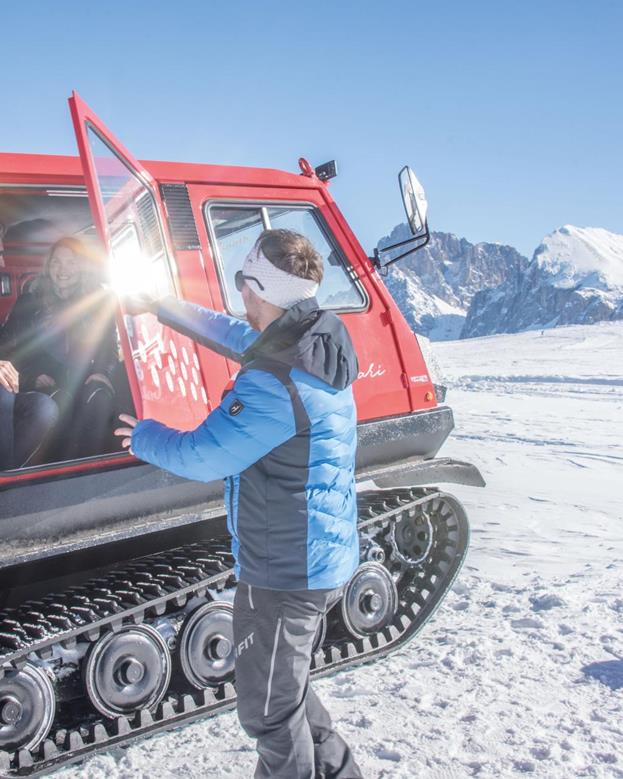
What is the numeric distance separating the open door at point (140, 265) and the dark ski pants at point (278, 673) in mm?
871

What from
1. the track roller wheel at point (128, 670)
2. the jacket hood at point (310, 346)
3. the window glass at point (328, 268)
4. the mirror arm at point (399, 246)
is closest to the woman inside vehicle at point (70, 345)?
the track roller wheel at point (128, 670)

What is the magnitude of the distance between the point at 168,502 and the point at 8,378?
89cm

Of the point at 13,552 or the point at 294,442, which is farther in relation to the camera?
the point at 13,552

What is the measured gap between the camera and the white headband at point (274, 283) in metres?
2.21

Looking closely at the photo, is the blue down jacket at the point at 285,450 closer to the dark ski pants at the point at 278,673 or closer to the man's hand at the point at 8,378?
the dark ski pants at the point at 278,673

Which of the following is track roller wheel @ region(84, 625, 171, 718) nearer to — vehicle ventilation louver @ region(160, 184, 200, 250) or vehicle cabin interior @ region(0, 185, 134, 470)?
vehicle cabin interior @ region(0, 185, 134, 470)

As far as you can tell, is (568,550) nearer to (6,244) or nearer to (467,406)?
(6,244)

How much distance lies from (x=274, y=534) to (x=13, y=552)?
1199 mm

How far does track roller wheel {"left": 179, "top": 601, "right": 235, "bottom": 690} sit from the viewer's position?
125 inches

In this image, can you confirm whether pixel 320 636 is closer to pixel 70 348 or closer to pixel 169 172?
pixel 70 348

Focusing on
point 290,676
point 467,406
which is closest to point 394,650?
point 290,676

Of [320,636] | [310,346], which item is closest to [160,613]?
[320,636]

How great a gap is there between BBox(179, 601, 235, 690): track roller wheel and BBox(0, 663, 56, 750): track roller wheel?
616 mm

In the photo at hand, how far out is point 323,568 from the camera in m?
2.23
